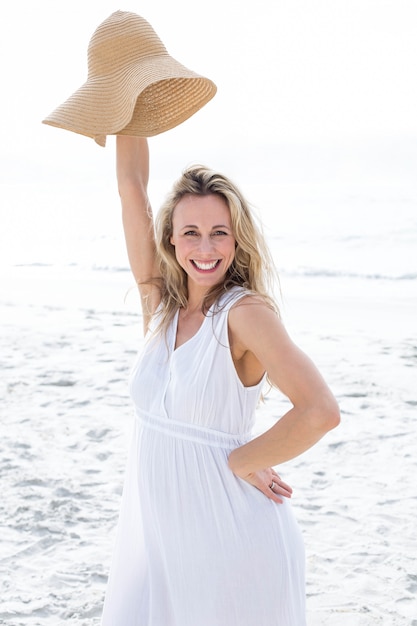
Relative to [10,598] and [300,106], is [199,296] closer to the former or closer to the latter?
[10,598]

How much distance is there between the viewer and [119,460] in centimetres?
522

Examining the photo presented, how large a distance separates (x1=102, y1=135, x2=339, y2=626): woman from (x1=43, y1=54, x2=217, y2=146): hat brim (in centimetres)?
38

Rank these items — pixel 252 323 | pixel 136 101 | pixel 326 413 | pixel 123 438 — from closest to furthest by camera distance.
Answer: pixel 326 413, pixel 252 323, pixel 136 101, pixel 123 438

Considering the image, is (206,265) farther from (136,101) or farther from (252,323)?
(136,101)

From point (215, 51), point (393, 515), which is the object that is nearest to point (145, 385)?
point (393, 515)

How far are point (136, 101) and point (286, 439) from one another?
1.27 m

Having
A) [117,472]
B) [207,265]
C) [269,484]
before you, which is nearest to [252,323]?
[207,265]

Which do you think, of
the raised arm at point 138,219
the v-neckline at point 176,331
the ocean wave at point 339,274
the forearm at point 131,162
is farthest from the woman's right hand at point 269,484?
the ocean wave at point 339,274

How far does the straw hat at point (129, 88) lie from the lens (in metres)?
2.50

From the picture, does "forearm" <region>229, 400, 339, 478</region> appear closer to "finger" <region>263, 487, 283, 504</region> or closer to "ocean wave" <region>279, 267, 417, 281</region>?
"finger" <region>263, 487, 283, 504</region>

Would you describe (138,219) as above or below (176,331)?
above

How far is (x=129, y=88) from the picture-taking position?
2.50 metres

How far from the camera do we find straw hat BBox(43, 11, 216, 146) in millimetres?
2504

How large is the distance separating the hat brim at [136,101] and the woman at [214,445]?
38 cm
